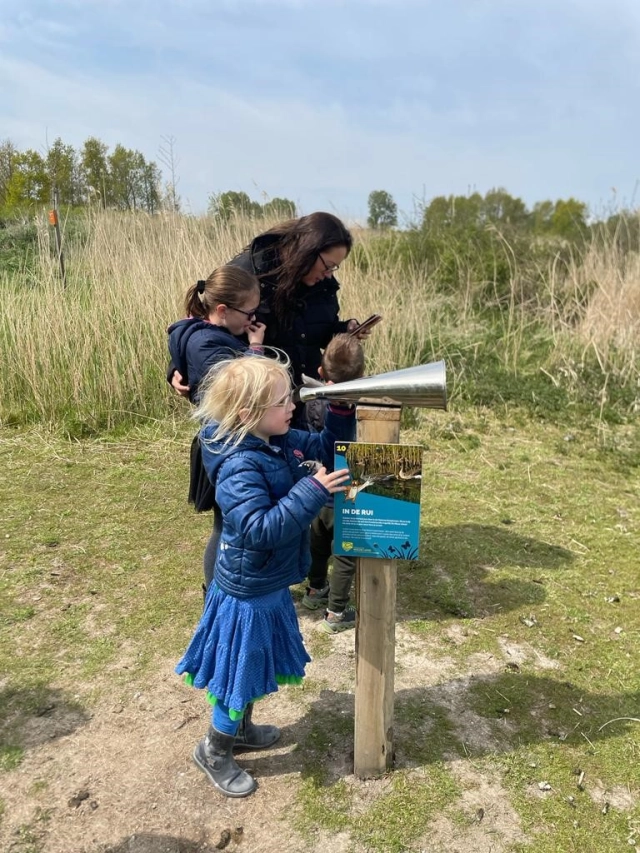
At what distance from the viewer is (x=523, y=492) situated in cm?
489

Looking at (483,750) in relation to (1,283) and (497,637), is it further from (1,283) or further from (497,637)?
(1,283)

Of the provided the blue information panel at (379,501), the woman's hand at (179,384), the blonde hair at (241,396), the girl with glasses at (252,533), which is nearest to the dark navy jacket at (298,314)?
the woman's hand at (179,384)

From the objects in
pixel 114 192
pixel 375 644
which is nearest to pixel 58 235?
pixel 114 192

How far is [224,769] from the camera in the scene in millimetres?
2160

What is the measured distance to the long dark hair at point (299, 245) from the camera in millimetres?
2641

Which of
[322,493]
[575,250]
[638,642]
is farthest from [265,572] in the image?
[575,250]

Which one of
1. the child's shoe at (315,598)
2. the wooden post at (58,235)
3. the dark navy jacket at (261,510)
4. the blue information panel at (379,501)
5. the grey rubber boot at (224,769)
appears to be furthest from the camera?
the wooden post at (58,235)

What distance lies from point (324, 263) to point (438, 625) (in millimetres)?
1797

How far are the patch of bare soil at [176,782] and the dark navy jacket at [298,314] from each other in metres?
1.38

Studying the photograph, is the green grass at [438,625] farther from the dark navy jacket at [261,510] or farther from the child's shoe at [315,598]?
the dark navy jacket at [261,510]

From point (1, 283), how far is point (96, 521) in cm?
359

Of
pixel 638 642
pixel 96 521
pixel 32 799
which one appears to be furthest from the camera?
pixel 96 521

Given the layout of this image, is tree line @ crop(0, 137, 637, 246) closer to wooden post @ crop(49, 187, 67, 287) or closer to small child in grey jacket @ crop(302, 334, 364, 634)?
wooden post @ crop(49, 187, 67, 287)

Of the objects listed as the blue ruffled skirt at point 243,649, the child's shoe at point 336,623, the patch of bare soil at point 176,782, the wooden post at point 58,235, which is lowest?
the patch of bare soil at point 176,782
